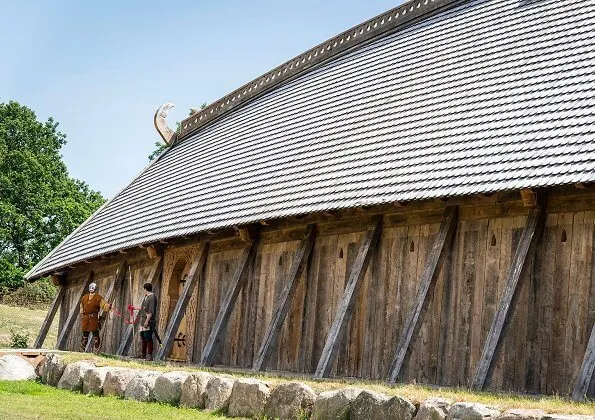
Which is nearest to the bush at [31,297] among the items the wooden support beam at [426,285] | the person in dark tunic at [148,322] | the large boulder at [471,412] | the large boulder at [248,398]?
the person in dark tunic at [148,322]

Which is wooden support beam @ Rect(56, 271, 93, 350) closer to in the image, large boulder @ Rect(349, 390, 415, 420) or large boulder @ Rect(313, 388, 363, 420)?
large boulder @ Rect(313, 388, 363, 420)

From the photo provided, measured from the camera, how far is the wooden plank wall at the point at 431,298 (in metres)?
12.2

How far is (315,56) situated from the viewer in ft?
71.6

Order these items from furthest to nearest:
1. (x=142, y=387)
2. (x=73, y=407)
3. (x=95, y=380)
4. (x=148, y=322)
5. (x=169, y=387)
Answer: (x=148, y=322) < (x=95, y=380) < (x=142, y=387) < (x=169, y=387) < (x=73, y=407)

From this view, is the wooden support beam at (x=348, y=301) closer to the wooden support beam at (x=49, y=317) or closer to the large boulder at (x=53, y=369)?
the large boulder at (x=53, y=369)

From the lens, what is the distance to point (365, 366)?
1466 centimetres

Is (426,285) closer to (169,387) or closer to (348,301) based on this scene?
(348,301)

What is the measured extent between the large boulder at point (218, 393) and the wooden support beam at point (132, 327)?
7.46 meters

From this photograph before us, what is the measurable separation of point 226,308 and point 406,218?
138 inches

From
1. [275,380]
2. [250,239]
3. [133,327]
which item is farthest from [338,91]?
[275,380]

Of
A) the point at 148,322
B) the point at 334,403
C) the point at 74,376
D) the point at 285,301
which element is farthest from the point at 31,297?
the point at 334,403

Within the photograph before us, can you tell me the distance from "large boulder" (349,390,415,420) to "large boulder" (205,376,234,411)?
6.93ft

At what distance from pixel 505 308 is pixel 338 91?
24.9 feet

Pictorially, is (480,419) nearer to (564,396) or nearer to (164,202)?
(564,396)
